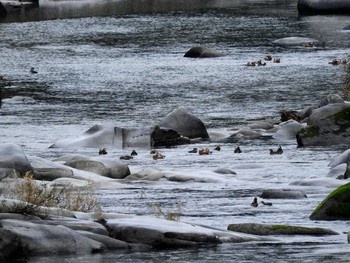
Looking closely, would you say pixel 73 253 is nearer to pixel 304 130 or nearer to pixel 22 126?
pixel 304 130

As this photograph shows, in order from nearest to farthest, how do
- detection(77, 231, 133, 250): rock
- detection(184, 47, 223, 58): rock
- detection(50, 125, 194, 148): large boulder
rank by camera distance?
detection(77, 231, 133, 250): rock → detection(50, 125, 194, 148): large boulder → detection(184, 47, 223, 58): rock

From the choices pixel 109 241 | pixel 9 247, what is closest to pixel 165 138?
pixel 109 241

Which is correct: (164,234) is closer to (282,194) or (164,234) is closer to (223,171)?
(282,194)

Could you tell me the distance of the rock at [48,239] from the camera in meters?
12.4

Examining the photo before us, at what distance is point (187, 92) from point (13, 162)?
58.2ft

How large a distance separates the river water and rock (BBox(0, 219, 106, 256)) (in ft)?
0.85

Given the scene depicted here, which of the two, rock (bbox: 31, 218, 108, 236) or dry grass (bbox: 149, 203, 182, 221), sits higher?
rock (bbox: 31, 218, 108, 236)

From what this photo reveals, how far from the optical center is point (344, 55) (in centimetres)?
4534

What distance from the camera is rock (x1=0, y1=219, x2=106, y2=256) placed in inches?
488

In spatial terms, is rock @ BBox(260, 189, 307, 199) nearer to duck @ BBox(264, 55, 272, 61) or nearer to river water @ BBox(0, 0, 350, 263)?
river water @ BBox(0, 0, 350, 263)

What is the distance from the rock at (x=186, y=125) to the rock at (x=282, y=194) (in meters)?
8.74

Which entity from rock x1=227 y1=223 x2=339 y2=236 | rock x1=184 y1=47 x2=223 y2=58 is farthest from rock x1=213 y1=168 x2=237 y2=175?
rock x1=184 y1=47 x2=223 y2=58

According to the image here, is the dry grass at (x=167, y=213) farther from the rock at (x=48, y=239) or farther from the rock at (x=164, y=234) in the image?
the rock at (x=48, y=239)

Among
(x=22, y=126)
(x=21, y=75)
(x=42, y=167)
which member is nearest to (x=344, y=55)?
(x=21, y=75)
